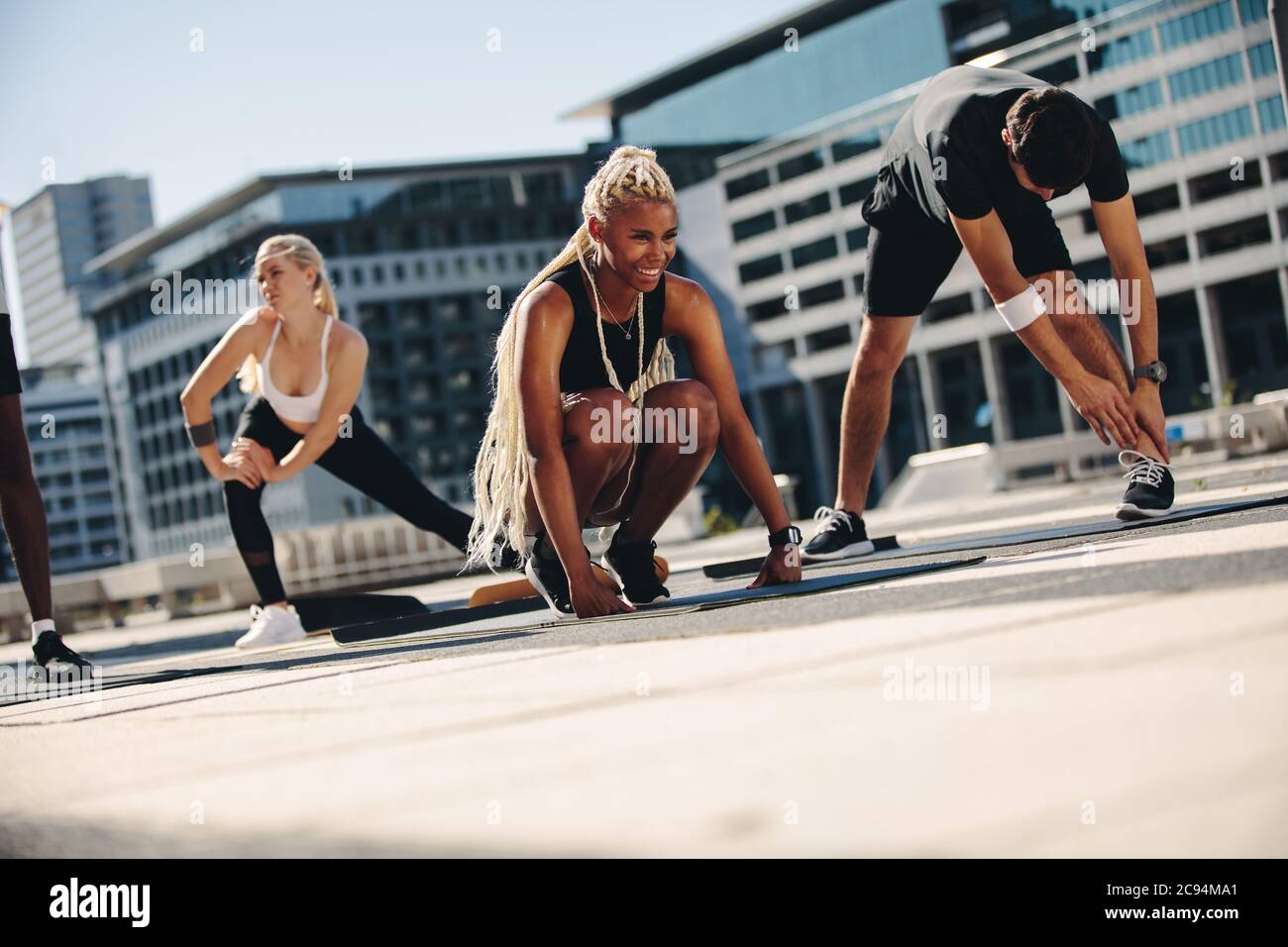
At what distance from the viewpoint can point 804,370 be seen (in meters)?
89.9

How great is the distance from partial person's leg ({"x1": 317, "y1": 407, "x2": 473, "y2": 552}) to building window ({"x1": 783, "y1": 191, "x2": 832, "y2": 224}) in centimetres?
8296

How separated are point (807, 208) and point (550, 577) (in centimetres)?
8679

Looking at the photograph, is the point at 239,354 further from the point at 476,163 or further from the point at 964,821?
the point at 476,163

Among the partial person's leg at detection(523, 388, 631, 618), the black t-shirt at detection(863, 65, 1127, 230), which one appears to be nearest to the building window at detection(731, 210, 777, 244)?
the black t-shirt at detection(863, 65, 1127, 230)

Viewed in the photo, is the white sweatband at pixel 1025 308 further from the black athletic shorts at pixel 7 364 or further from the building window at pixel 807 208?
the building window at pixel 807 208

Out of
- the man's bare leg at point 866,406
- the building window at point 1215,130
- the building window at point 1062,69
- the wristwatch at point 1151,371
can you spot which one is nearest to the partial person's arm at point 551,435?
the man's bare leg at point 866,406

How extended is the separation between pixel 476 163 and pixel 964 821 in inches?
4789

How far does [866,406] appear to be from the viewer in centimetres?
656

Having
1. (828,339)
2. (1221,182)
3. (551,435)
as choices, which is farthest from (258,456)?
(828,339)

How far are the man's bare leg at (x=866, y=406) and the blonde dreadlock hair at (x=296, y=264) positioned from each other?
2579 mm

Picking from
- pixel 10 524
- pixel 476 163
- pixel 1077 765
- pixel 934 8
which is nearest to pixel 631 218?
pixel 10 524

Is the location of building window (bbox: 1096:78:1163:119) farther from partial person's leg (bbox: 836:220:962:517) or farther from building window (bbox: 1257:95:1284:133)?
partial person's leg (bbox: 836:220:962:517)

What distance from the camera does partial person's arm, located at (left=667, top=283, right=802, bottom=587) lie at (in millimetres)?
4910

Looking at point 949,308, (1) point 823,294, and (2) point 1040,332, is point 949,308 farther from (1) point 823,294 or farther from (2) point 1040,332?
(2) point 1040,332
